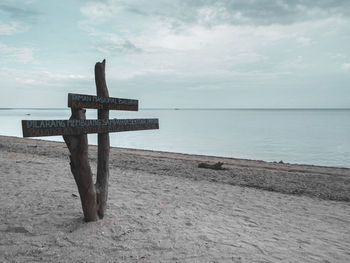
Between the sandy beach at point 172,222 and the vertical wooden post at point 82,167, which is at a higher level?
the vertical wooden post at point 82,167

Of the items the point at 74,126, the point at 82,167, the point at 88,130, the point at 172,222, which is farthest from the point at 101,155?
the point at 172,222

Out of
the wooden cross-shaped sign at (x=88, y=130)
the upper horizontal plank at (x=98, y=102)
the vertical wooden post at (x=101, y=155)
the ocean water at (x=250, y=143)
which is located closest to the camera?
the wooden cross-shaped sign at (x=88, y=130)

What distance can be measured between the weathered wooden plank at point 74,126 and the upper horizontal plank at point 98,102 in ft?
0.91

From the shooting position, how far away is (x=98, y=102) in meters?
4.70

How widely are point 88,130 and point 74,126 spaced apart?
253 millimetres

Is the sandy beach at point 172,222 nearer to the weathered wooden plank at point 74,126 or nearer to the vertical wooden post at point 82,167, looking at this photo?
the vertical wooden post at point 82,167

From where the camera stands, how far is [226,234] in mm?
4852

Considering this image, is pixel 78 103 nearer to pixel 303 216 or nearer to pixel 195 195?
pixel 195 195

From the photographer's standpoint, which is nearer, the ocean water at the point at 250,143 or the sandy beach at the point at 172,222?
the sandy beach at the point at 172,222

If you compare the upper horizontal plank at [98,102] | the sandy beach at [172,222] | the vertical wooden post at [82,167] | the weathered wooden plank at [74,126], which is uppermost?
the upper horizontal plank at [98,102]

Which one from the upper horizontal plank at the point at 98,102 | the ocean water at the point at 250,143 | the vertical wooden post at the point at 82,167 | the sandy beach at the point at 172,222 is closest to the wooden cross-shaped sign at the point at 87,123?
the upper horizontal plank at the point at 98,102

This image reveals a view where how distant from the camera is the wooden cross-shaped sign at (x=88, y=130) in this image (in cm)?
388

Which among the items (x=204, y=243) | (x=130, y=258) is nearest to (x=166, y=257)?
(x=130, y=258)

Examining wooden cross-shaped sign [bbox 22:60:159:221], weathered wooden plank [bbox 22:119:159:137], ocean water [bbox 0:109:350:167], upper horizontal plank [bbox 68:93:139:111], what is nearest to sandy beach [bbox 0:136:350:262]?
wooden cross-shaped sign [bbox 22:60:159:221]
